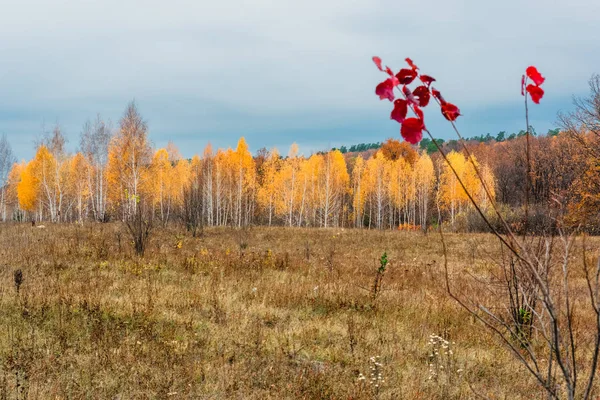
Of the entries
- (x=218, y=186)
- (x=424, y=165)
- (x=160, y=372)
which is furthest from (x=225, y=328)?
(x=424, y=165)

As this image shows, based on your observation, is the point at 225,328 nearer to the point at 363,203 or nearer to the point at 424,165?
the point at 424,165

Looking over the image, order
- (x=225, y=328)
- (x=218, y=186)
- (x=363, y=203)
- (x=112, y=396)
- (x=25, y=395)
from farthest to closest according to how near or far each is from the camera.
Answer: (x=363, y=203) → (x=218, y=186) → (x=225, y=328) → (x=112, y=396) → (x=25, y=395)

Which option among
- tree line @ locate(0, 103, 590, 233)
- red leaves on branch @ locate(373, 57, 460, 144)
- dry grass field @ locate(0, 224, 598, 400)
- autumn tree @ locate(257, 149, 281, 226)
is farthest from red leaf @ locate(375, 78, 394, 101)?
autumn tree @ locate(257, 149, 281, 226)

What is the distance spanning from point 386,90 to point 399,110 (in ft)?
0.22

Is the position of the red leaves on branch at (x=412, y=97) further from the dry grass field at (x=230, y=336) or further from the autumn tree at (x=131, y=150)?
the autumn tree at (x=131, y=150)

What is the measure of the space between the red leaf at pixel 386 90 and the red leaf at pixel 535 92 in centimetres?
53

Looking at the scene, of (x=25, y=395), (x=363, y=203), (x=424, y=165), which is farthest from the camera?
(x=363, y=203)

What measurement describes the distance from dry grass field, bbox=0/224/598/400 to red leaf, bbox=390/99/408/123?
10.2 ft

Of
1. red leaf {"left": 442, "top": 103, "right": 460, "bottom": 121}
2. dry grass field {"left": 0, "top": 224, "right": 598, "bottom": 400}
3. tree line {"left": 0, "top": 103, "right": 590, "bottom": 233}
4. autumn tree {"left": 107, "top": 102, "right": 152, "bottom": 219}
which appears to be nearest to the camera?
red leaf {"left": 442, "top": 103, "right": 460, "bottom": 121}

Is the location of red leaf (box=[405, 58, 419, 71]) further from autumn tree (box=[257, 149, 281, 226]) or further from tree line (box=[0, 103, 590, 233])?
autumn tree (box=[257, 149, 281, 226])

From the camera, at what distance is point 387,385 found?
150 inches

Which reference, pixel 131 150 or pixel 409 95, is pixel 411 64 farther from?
pixel 131 150

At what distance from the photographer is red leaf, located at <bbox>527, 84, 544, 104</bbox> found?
128cm

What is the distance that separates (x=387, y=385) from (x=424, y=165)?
1686 inches
